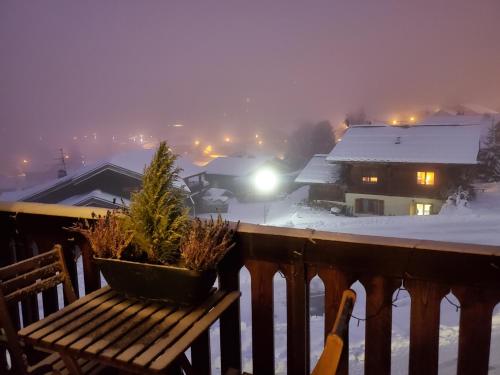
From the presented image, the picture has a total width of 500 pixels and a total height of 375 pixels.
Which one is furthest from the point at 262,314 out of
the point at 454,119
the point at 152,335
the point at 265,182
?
the point at 454,119

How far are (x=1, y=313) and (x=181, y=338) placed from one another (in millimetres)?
1204

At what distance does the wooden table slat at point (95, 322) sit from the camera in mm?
1809

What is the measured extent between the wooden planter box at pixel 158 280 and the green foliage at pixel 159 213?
0.27 ft

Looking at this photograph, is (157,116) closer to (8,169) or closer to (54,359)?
(8,169)

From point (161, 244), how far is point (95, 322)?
1.62 ft

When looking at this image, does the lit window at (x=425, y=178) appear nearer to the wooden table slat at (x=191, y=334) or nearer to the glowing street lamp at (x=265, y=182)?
the glowing street lamp at (x=265, y=182)

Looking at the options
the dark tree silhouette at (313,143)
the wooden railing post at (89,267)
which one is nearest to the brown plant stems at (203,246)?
the wooden railing post at (89,267)

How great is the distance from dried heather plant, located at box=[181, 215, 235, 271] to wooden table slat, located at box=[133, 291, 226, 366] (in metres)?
0.22

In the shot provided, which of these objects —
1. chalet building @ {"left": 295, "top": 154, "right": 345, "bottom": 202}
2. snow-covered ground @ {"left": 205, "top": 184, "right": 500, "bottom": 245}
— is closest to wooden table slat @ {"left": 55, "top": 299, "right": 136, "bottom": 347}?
snow-covered ground @ {"left": 205, "top": 184, "right": 500, "bottom": 245}

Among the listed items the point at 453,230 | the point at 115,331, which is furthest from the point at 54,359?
the point at 453,230

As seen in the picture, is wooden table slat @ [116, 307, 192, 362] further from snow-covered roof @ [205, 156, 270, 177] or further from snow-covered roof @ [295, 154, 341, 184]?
snow-covered roof @ [205, 156, 270, 177]

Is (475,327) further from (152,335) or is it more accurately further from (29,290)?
(29,290)

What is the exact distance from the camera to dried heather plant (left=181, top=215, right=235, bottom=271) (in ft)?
6.51

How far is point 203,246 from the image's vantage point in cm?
201
